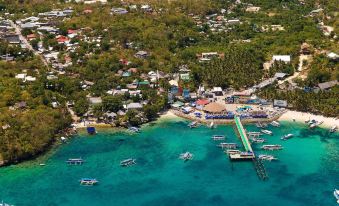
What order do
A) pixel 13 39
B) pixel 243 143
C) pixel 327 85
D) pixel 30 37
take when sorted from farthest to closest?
pixel 30 37 < pixel 13 39 < pixel 327 85 < pixel 243 143

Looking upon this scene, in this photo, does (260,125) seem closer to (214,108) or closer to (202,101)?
(214,108)

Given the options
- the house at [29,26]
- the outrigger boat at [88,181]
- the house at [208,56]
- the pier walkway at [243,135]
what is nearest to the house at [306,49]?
the house at [208,56]

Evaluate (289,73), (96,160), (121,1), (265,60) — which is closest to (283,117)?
(289,73)

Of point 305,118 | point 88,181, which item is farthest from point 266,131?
point 88,181

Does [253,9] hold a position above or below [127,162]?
above

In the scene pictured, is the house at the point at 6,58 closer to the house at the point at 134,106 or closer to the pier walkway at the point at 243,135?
the house at the point at 134,106

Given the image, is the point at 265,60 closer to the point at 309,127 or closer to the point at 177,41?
the point at 177,41

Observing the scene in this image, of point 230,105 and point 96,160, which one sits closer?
point 96,160
